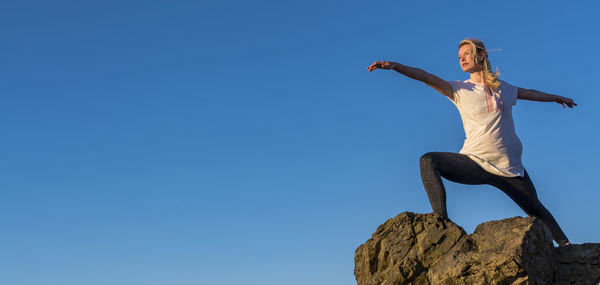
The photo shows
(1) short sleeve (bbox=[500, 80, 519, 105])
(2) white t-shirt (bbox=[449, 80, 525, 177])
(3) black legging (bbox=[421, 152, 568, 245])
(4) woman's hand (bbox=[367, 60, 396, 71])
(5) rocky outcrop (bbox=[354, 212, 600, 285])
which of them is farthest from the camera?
(1) short sleeve (bbox=[500, 80, 519, 105])

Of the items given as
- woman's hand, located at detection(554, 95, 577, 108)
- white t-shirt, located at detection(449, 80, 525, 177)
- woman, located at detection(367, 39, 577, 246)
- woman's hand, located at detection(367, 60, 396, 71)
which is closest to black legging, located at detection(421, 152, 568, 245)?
woman, located at detection(367, 39, 577, 246)

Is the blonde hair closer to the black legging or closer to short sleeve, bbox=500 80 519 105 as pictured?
short sleeve, bbox=500 80 519 105

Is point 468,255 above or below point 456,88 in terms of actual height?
below

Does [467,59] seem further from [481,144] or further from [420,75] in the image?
[481,144]

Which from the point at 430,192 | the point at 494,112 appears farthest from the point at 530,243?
the point at 494,112

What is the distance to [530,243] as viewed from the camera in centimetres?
805

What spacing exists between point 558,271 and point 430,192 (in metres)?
2.20

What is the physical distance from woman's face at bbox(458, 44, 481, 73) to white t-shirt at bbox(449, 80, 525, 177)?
0.88ft

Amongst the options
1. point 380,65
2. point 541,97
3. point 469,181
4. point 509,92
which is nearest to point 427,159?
point 469,181

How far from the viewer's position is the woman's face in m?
9.80

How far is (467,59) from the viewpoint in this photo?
32.2 ft

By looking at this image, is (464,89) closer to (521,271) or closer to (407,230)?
(407,230)

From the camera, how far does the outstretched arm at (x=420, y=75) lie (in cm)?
896

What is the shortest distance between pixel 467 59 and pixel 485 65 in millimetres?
325
